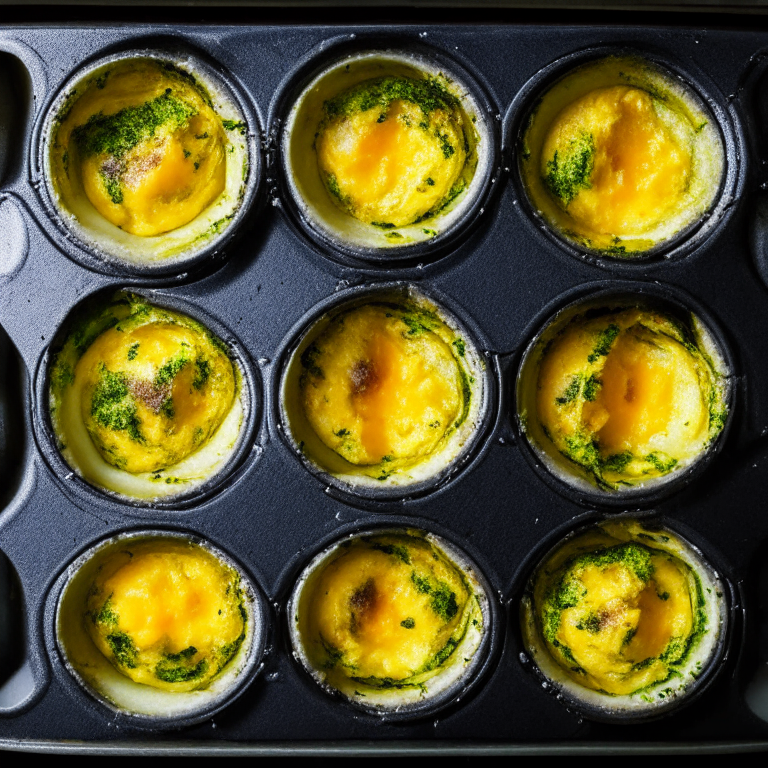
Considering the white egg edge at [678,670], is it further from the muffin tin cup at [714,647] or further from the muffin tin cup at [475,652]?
the muffin tin cup at [475,652]

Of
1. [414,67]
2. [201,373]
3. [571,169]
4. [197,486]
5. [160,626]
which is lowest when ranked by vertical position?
[160,626]

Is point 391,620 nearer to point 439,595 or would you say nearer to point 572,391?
point 439,595

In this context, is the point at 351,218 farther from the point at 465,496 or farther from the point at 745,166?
the point at 745,166

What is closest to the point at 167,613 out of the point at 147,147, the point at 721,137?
the point at 147,147

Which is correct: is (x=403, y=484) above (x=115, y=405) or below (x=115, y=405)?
below

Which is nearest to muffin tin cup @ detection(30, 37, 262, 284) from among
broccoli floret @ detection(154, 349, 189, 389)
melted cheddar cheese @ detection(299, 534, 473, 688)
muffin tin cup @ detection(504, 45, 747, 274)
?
broccoli floret @ detection(154, 349, 189, 389)

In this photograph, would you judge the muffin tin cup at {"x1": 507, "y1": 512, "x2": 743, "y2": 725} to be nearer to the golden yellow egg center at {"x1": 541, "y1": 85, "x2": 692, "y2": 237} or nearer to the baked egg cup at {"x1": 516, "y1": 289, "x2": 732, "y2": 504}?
the baked egg cup at {"x1": 516, "y1": 289, "x2": 732, "y2": 504}
